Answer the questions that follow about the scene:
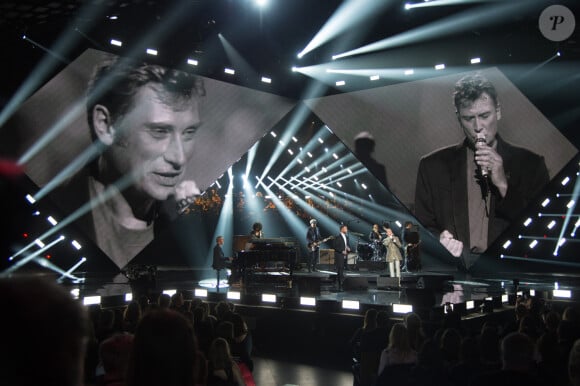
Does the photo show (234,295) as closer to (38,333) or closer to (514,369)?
(514,369)

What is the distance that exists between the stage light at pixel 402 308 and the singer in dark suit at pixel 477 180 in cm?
719

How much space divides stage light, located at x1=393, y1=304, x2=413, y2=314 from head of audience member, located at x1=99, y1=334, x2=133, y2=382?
5.86m

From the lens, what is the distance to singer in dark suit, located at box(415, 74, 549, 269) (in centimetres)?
1391

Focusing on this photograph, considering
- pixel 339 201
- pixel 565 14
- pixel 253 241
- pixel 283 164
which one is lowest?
pixel 253 241

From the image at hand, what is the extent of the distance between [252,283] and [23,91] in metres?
6.92

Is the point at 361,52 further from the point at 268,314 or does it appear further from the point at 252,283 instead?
the point at 268,314

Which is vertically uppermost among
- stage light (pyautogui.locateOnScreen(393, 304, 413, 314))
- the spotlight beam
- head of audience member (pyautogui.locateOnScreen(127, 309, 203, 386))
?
the spotlight beam

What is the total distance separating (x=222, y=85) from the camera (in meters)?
14.5

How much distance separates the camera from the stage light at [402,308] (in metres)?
7.77

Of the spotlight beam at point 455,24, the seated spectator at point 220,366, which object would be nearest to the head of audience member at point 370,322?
the seated spectator at point 220,366

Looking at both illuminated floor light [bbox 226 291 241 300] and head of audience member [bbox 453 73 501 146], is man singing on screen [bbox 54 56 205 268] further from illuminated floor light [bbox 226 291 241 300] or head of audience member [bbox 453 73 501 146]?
head of audience member [bbox 453 73 501 146]

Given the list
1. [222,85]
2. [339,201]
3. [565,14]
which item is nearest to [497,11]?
[565,14]

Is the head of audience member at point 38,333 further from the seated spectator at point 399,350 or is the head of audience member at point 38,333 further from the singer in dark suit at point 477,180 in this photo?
the singer in dark suit at point 477,180

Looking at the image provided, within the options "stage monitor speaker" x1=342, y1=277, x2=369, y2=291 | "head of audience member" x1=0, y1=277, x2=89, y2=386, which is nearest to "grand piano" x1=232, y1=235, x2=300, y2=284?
"stage monitor speaker" x1=342, y1=277, x2=369, y2=291
